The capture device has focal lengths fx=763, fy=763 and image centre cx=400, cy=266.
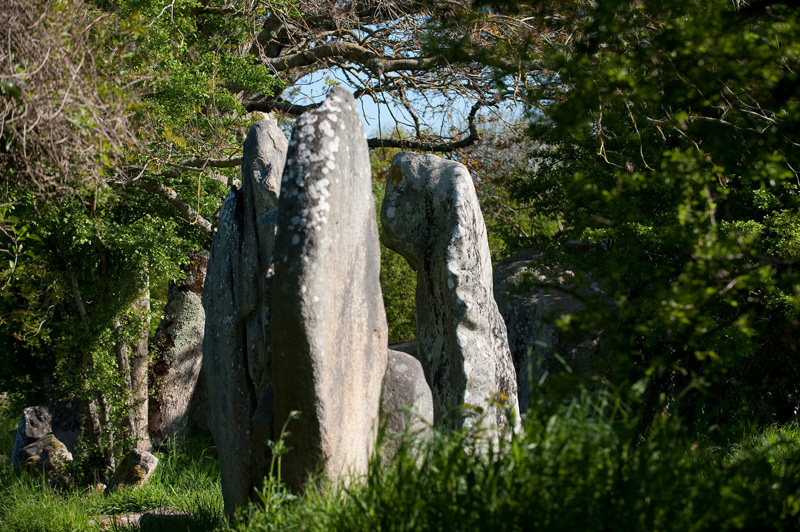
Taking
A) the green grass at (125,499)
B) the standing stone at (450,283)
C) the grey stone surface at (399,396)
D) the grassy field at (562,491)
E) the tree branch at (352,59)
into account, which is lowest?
the green grass at (125,499)

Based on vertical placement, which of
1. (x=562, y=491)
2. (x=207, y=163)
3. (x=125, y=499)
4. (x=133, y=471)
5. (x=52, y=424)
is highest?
(x=207, y=163)

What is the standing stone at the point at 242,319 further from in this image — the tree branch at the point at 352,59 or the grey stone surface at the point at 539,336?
the tree branch at the point at 352,59

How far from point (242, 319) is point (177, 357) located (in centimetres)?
627

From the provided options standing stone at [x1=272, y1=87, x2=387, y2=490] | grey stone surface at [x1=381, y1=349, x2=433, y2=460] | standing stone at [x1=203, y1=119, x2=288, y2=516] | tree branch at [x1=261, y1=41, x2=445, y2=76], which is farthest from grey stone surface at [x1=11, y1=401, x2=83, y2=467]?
standing stone at [x1=272, y1=87, x2=387, y2=490]

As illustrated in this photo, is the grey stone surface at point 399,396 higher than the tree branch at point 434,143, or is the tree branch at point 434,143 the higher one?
the tree branch at point 434,143

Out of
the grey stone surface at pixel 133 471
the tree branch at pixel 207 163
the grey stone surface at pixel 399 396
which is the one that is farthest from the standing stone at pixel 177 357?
the grey stone surface at pixel 399 396

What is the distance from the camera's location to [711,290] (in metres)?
2.97

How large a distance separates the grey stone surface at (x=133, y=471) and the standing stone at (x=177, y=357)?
1.85m

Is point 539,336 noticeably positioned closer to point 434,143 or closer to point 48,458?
point 434,143

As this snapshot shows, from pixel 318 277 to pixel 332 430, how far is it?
755mm

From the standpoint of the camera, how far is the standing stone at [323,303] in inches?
144

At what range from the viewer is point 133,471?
809 cm

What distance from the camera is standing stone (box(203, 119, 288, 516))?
14.4 feet

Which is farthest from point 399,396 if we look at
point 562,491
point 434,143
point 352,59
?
point 434,143
